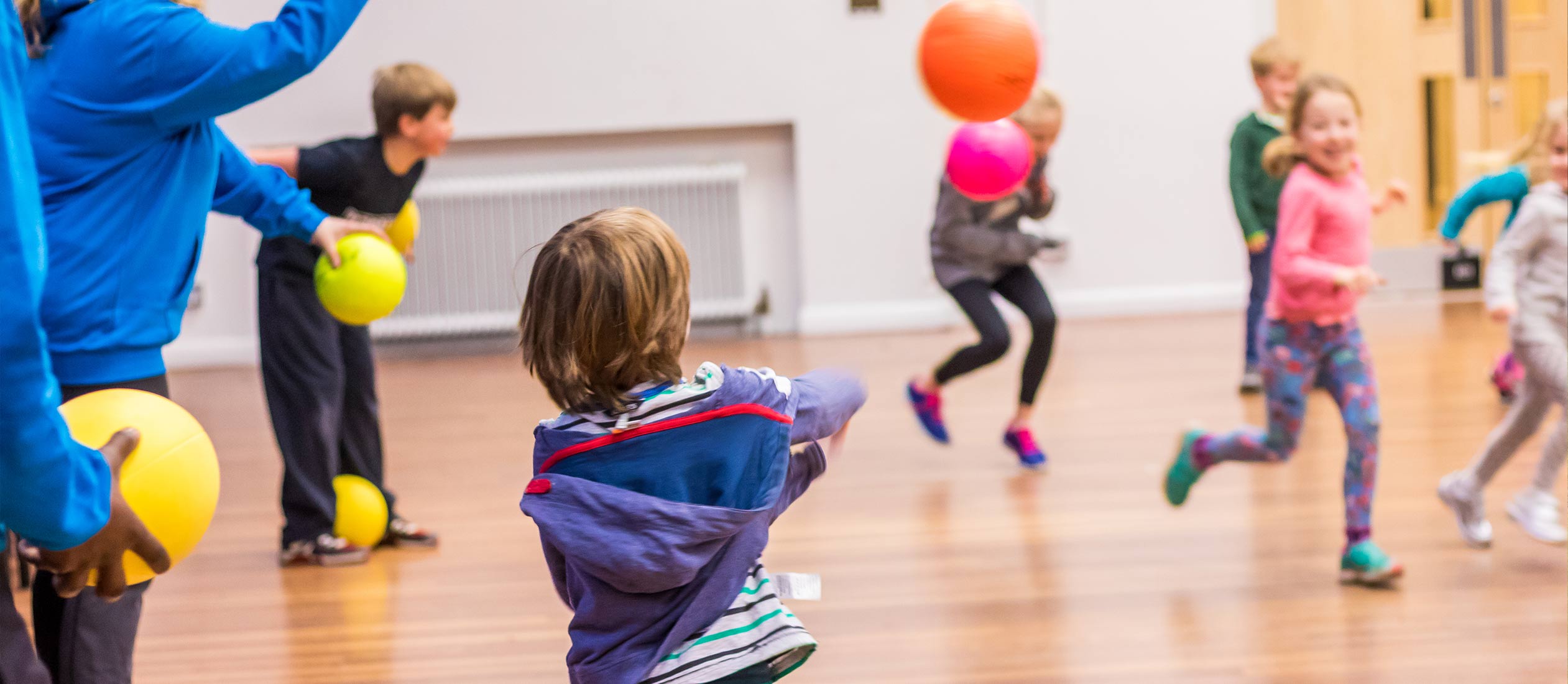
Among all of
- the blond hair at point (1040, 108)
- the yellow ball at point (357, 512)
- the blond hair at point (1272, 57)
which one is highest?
the blond hair at point (1272, 57)

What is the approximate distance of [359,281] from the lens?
2.74 m

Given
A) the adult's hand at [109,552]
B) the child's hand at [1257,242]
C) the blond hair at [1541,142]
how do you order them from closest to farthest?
the adult's hand at [109,552] < the blond hair at [1541,142] < the child's hand at [1257,242]

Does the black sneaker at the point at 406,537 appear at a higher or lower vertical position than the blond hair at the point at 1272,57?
lower

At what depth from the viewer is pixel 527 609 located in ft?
9.99

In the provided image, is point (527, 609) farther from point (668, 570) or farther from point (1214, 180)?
point (1214, 180)

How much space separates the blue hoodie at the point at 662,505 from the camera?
4.58 feet

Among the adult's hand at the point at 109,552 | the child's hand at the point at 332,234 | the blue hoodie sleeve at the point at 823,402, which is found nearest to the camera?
the adult's hand at the point at 109,552

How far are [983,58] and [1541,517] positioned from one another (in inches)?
68.0

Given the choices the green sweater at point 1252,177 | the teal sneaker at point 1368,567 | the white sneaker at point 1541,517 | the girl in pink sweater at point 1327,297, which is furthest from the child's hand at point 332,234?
the green sweater at point 1252,177

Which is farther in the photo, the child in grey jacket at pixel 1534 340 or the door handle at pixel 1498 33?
the door handle at pixel 1498 33

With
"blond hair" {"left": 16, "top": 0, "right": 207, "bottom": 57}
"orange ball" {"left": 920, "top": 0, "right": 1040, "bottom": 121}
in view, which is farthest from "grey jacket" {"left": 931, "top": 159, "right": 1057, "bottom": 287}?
"blond hair" {"left": 16, "top": 0, "right": 207, "bottom": 57}

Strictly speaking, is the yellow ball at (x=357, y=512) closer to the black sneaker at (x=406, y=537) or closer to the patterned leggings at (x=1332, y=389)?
the black sneaker at (x=406, y=537)

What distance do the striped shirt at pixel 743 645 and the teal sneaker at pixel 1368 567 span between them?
1.89 m

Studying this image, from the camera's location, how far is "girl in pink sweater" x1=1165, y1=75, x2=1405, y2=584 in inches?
115
